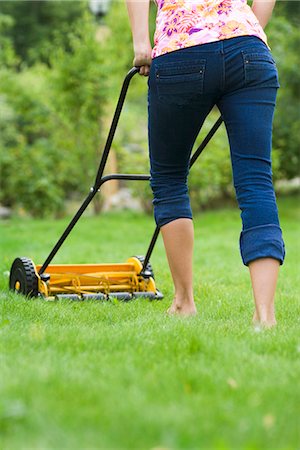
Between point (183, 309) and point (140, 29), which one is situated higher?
point (140, 29)

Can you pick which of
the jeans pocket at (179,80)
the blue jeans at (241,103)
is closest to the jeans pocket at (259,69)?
the blue jeans at (241,103)

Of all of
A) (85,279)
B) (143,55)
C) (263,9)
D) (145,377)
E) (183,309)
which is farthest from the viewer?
(85,279)

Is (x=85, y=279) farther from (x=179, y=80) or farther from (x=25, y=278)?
(x=179, y=80)

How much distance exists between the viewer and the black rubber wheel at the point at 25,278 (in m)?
4.09

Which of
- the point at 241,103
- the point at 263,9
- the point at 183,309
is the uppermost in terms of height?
the point at 263,9

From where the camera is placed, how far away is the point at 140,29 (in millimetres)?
3148

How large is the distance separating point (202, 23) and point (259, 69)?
255 millimetres

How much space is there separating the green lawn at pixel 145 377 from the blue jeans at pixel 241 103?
365 mm

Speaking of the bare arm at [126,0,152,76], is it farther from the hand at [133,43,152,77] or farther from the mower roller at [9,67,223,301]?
the mower roller at [9,67,223,301]

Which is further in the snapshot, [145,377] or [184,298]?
[184,298]

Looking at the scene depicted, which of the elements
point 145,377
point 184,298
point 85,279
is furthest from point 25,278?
point 145,377

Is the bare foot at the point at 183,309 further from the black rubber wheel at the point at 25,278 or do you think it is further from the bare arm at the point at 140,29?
the bare arm at the point at 140,29

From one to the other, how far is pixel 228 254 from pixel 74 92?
246 inches

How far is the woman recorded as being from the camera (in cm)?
299
